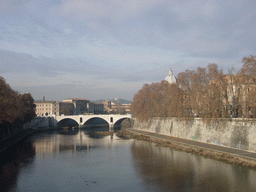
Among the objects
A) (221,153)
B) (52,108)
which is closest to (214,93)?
(221,153)

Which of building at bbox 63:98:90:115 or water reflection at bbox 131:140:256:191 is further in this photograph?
building at bbox 63:98:90:115

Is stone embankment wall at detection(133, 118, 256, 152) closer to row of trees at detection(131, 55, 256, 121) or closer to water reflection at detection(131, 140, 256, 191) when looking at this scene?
row of trees at detection(131, 55, 256, 121)

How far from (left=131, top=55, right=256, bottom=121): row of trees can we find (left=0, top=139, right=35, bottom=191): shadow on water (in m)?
22.3

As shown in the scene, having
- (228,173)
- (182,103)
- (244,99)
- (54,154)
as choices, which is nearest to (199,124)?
(182,103)

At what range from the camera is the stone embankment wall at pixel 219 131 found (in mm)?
26391

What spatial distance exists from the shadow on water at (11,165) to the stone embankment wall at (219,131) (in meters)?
22.3

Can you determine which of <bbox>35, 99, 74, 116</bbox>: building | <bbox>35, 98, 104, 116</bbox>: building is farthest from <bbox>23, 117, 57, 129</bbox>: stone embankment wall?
<bbox>35, 99, 74, 116</bbox>: building

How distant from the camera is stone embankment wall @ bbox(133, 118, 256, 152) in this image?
26391 millimetres

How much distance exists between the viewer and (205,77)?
34.4 metres

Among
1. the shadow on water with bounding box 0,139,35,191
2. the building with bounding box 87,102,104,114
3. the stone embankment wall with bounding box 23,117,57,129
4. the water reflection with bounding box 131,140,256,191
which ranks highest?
the building with bounding box 87,102,104,114

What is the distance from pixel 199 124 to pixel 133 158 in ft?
38.6

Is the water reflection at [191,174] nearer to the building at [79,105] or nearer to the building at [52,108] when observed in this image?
the building at [52,108]

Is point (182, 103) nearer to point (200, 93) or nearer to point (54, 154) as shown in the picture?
point (200, 93)

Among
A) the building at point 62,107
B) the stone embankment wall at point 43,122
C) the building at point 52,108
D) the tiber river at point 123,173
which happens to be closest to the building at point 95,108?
the building at point 62,107
